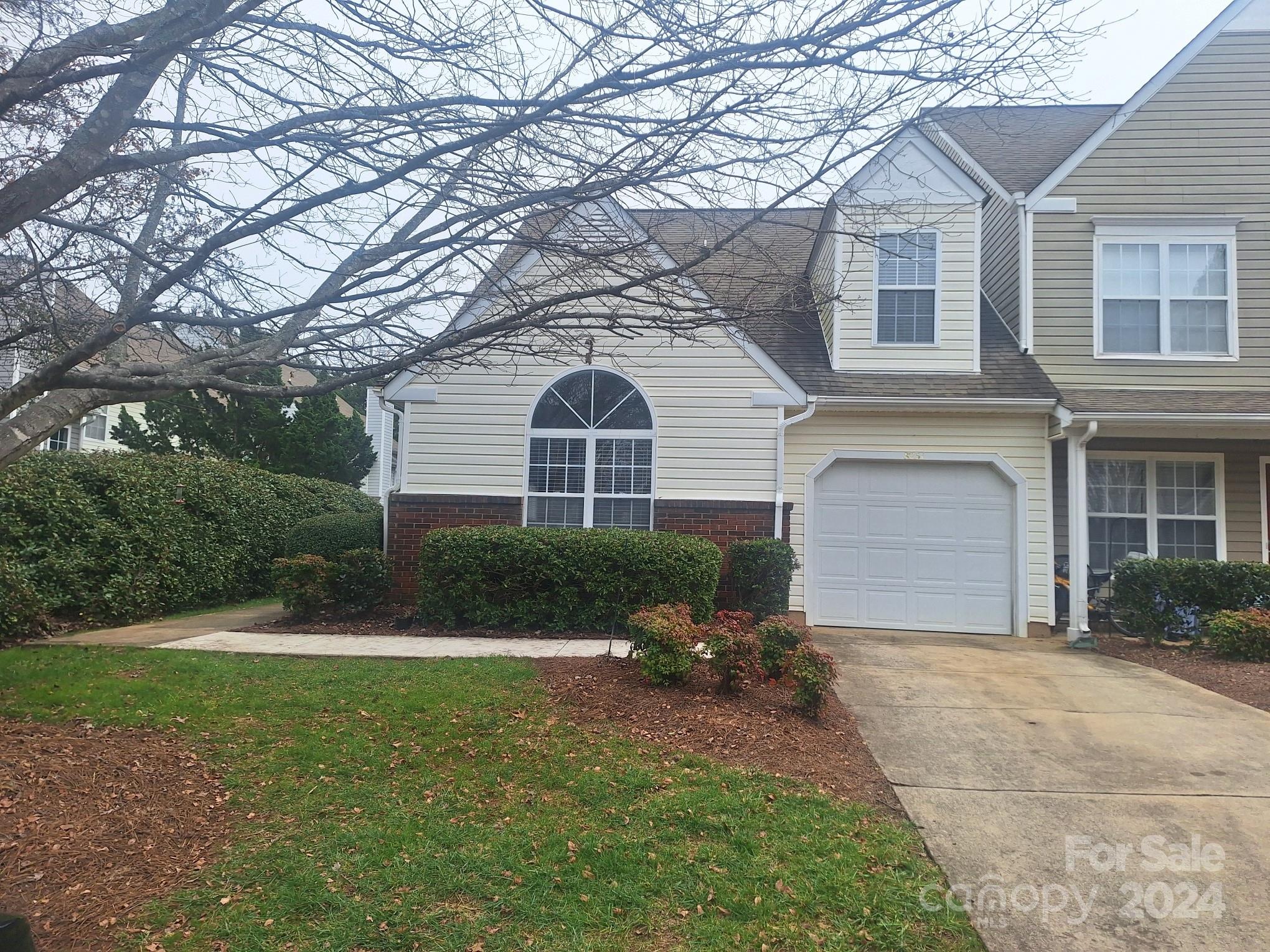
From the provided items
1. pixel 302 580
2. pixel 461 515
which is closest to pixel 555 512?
pixel 461 515

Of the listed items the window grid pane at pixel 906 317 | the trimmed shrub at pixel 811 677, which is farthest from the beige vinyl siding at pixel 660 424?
the trimmed shrub at pixel 811 677

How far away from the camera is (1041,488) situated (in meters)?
9.94

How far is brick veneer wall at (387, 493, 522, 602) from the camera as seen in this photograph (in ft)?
32.7

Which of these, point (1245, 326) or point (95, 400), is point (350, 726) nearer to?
point (95, 400)

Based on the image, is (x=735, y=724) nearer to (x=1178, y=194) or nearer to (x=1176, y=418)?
(x=1176, y=418)

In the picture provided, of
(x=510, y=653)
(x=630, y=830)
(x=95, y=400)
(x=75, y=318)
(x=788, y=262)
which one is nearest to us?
(x=630, y=830)

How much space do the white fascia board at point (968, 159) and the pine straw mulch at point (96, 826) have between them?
1151cm

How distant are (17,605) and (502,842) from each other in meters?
7.31

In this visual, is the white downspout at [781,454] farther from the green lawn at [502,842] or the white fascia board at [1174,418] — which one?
the green lawn at [502,842]

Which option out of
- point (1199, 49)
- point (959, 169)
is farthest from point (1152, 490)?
point (1199, 49)

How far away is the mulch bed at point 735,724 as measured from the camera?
15.1 ft

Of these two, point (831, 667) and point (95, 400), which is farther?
point (831, 667)

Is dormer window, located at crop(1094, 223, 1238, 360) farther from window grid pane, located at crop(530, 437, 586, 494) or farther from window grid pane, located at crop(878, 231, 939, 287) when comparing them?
window grid pane, located at crop(530, 437, 586, 494)

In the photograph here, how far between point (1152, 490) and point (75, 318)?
12.4 meters
